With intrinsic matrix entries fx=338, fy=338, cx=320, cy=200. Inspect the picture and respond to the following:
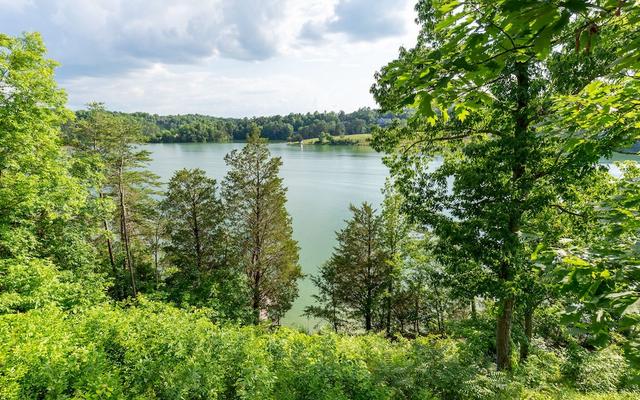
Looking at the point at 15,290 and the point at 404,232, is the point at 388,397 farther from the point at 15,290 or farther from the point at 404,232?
the point at 404,232

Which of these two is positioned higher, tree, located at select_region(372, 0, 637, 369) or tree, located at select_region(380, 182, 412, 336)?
tree, located at select_region(372, 0, 637, 369)

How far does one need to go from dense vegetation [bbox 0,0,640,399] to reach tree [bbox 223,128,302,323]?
9.13 ft

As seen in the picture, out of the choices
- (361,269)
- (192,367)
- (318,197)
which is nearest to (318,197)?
(318,197)

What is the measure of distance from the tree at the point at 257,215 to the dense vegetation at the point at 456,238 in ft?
9.13

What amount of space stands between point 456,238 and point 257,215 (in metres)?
11.8

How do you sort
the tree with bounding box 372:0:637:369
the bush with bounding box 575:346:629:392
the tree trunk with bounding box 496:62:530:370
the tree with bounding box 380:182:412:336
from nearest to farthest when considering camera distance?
the tree with bounding box 372:0:637:369 < the tree trunk with bounding box 496:62:530:370 < the bush with bounding box 575:346:629:392 < the tree with bounding box 380:182:412:336

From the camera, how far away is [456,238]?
6895mm

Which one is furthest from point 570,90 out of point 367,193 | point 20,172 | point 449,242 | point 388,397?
point 367,193

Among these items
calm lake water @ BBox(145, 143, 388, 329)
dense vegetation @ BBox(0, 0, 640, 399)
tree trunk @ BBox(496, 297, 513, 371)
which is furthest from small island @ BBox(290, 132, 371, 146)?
tree trunk @ BBox(496, 297, 513, 371)

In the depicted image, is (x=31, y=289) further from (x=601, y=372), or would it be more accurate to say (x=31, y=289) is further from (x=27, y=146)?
(x=601, y=372)

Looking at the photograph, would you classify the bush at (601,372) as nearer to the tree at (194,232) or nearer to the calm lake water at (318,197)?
the tree at (194,232)

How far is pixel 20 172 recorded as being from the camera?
9.59 meters

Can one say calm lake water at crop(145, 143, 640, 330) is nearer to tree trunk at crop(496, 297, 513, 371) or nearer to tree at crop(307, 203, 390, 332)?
tree at crop(307, 203, 390, 332)

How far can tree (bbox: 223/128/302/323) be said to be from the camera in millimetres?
17047
